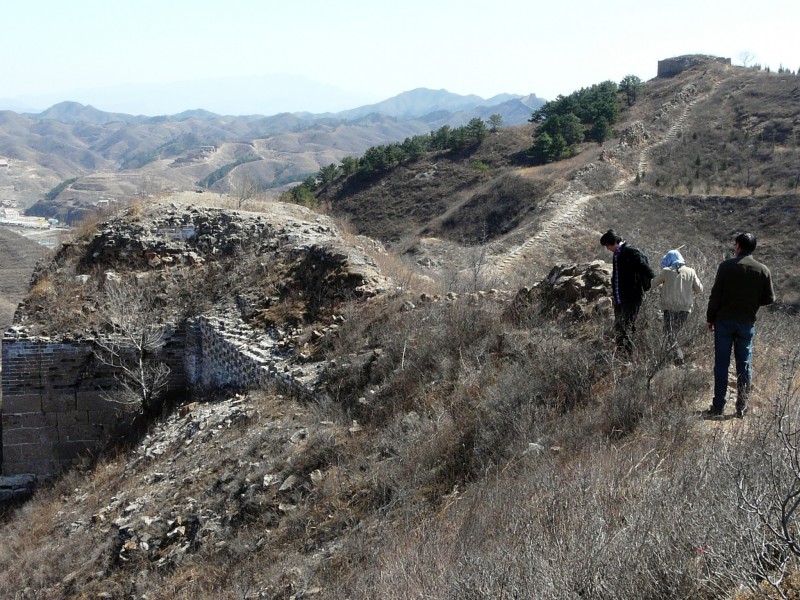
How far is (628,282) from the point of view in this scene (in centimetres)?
529

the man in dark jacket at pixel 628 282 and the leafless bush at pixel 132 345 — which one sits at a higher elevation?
the man in dark jacket at pixel 628 282

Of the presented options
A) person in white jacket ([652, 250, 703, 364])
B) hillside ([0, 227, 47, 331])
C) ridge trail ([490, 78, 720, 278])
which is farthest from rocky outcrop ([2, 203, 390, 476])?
hillside ([0, 227, 47, 331])

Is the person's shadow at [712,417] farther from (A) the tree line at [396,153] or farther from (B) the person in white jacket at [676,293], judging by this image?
(A) the tree line at [396,153]

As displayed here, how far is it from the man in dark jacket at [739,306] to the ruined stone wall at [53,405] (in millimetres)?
7890

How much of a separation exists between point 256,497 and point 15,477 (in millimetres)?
5680

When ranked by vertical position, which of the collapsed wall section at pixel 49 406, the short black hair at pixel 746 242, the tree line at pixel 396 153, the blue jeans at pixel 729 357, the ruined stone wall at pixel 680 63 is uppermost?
the ruined stone wall at pixel 680 63

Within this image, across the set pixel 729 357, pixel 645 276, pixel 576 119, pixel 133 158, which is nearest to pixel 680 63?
pixel 576 119

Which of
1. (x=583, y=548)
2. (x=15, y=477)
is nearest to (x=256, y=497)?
(x=583, y=548)

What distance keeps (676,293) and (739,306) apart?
0.65 m

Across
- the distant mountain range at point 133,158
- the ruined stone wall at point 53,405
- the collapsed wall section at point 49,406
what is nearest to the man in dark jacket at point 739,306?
the ruined stone wall at point 53,405

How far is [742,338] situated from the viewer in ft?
14.8

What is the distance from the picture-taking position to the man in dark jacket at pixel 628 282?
5258 millimetres

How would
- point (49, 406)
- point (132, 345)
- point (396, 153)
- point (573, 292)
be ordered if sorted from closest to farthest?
1. point (573, 292)
2. point (49, 406)
3. point (132, 345)
4. point (396, 153)

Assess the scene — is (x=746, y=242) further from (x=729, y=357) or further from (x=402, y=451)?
(x=402, y=451)
